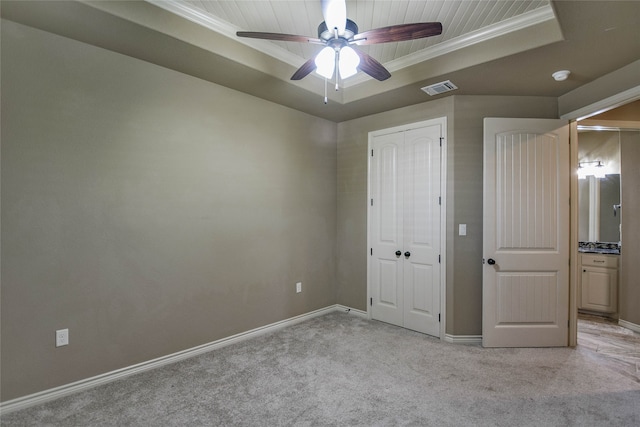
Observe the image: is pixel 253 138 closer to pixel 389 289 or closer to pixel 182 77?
pixel 182 77

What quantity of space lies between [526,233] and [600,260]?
1.80 m

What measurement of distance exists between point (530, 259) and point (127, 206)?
3694mm

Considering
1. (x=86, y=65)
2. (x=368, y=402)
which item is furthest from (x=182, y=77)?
(x=368, y=402)

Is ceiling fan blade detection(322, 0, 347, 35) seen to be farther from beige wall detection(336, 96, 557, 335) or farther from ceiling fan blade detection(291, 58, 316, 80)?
beige wall detection(336, 96, 557, 335)

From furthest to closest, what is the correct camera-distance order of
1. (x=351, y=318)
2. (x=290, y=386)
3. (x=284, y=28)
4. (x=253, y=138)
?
1. (x=351, y=318)
2. (x=253, y=138)
3. (x=284, y=28)
4. (x=290, y=386)

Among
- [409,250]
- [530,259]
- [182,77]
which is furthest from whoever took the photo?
[409,250]

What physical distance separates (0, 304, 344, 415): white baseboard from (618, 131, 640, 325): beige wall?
12.5ft

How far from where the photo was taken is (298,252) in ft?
12.8

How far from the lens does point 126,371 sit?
253cm

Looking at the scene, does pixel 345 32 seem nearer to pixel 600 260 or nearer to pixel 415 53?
pixel 415 53

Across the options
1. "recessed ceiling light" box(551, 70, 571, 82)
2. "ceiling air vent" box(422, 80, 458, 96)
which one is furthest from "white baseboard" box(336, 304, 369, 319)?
"recessed ceiling light" box(551, 70, 571, 82)

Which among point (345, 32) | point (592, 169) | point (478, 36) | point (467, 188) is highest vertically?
point (478, 36)

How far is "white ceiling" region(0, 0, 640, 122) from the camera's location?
2035mm

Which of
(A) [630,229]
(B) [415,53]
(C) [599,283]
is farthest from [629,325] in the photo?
(B) [415,53]
